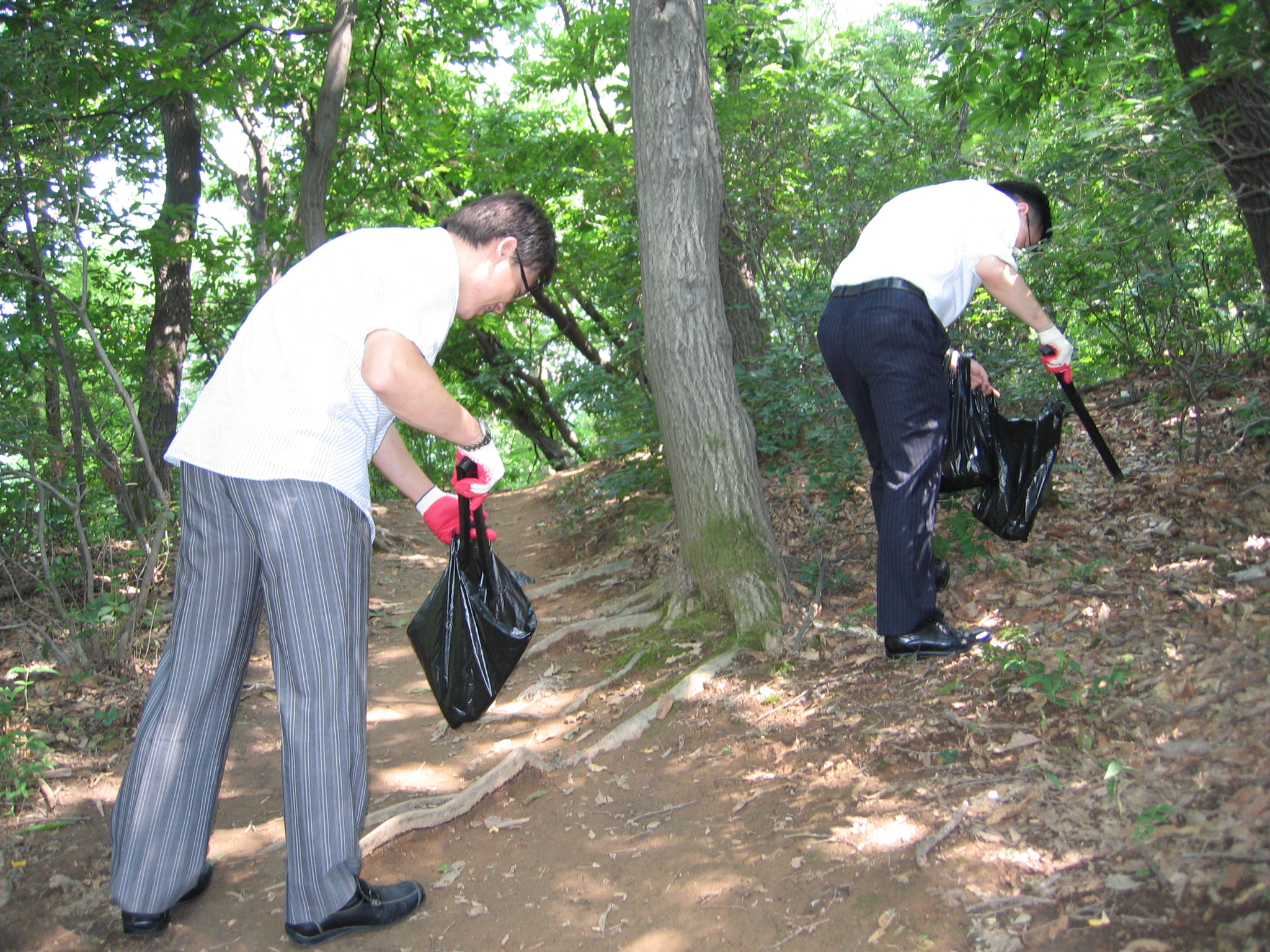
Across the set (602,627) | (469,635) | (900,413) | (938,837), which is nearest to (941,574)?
(900,413)

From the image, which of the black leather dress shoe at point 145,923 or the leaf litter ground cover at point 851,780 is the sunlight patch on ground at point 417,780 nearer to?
the leaf litter ground cover at point 851,780

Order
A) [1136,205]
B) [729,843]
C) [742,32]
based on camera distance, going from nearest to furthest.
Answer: [729,843] < [1136,205] < [742,32]

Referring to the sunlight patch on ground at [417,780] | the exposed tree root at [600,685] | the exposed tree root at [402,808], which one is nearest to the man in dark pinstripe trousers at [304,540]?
the exposed tree root at [402,808]

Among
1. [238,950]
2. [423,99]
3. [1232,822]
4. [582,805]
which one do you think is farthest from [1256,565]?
[423,99]

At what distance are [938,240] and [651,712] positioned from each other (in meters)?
1.97

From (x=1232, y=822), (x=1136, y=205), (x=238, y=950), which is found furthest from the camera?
(x=1136, y=205)

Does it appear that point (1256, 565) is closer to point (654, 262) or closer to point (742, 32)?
point (654, 262)

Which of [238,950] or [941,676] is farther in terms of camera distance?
[941,676]

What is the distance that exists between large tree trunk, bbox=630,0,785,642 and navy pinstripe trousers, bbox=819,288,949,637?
779mm

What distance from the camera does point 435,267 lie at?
2.32 m

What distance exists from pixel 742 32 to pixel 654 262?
5404 millimetres

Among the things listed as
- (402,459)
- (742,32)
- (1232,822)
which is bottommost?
(1232,822)

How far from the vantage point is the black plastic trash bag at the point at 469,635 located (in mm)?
2717

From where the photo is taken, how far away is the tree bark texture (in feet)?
23.0
